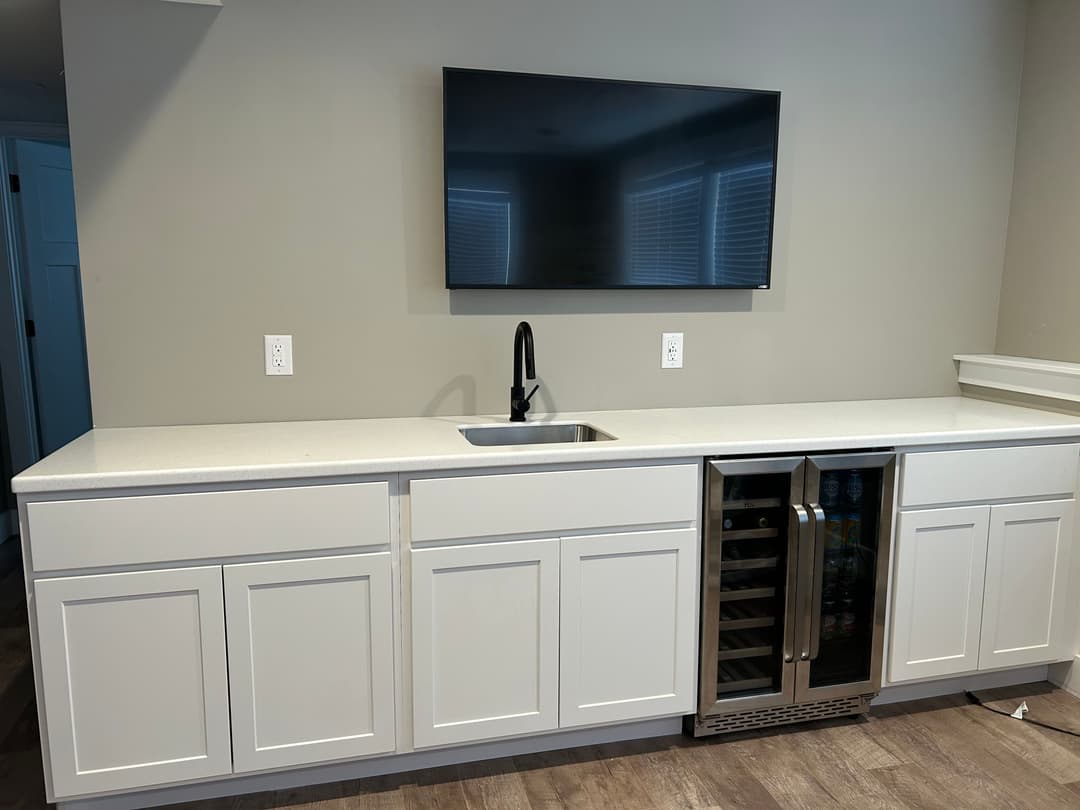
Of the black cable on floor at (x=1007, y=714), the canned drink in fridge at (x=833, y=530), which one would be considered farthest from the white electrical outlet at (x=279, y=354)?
the black cable on floor at (x=1007, y=714)

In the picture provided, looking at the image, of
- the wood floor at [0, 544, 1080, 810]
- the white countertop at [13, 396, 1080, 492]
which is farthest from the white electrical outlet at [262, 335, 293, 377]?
the wood floor at [0, 544, 1080, 810]

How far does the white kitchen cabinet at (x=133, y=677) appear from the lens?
70.9 inches

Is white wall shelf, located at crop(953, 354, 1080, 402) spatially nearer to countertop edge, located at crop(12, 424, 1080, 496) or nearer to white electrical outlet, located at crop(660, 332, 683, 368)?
countertop edge, located at crop(12, 424, 1080, 496)

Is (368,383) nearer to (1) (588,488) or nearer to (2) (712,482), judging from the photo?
(1) (588,488)

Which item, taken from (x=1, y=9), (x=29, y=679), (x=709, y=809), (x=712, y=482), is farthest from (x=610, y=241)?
(x=29, y=679)

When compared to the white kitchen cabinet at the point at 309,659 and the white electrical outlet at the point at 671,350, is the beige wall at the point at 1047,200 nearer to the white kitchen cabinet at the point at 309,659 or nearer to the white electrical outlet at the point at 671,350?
the white electrical outlet at the point at 671,350

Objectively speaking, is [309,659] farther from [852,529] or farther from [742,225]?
[742,225]

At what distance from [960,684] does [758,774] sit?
2.89 feet

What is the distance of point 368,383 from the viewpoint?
2.44 m

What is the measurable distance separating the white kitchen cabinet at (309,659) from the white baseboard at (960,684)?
155cm

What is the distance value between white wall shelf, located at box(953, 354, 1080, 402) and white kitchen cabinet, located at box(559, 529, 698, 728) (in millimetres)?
1373

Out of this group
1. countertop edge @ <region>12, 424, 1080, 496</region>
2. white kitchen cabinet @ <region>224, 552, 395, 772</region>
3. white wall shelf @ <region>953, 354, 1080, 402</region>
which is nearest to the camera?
countertop edge @ <region>12, 424, 1080, 496</region>

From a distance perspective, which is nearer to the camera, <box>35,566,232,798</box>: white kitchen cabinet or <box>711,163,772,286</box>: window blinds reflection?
<box>35,566,232,798</box>: white kitchen cabinet

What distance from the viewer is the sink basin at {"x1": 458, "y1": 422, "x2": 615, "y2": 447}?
93.1 inches
